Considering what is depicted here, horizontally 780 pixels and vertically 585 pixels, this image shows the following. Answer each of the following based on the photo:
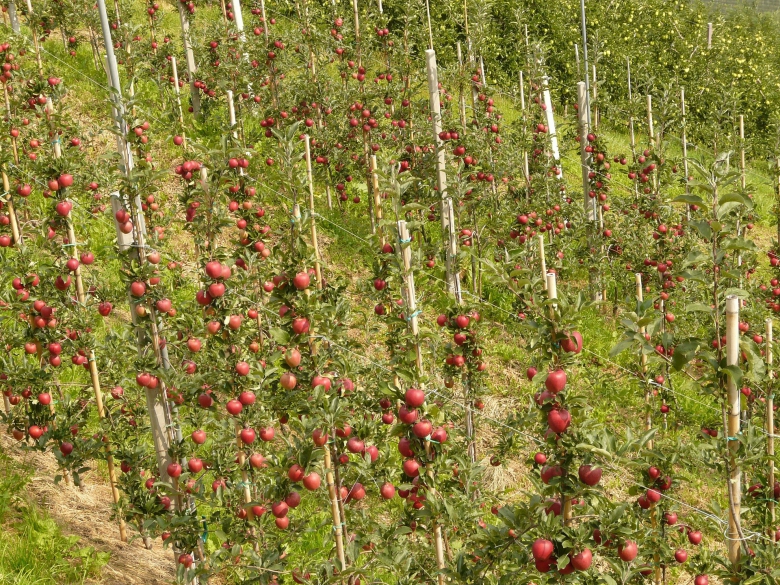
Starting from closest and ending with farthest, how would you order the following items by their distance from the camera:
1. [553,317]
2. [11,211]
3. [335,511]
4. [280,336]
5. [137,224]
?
[553,317] < [280,336] < [335,511] < [137,224] < [11,211]

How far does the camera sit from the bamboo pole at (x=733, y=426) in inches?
134

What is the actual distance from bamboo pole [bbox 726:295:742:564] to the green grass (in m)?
3.73

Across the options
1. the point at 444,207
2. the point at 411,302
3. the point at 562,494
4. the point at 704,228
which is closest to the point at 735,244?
the point at 704,228

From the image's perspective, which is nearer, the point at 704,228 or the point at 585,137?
the point at 704,228

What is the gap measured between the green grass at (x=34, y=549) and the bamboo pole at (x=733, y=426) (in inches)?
147

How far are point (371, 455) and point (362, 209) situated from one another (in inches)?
276

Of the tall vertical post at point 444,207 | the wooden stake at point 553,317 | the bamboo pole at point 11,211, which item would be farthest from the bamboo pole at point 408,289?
the bamboo pole at point 11,211

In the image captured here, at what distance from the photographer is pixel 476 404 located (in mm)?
6180

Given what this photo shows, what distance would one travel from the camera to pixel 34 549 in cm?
518

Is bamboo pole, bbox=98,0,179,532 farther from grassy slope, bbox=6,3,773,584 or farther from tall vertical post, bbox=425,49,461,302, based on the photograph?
tall vertical post, bbox=425,49,461,302

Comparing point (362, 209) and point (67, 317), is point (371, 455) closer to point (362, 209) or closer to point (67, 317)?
point (67, 317)

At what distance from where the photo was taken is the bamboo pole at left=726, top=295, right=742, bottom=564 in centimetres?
340

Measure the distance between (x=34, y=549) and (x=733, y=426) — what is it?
4.19 m

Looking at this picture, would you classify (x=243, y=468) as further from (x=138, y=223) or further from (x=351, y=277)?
(x=351, y=277)
